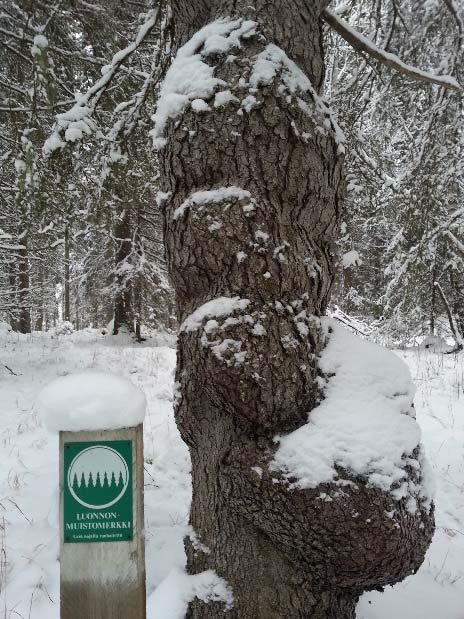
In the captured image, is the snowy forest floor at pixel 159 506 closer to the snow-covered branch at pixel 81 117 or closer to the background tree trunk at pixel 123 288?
the snow-covered branch at pixel 81 117

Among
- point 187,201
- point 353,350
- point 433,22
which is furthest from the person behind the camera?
point 433,22

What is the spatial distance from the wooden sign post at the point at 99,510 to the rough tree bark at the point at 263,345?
48cm

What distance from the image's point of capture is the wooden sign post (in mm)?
1508

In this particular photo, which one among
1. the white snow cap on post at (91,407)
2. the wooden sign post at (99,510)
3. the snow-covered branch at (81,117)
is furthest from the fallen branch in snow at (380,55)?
the wooden sign post at (99,510)

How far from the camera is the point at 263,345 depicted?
1805 mm

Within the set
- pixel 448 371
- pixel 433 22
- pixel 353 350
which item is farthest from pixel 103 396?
pixel 448 371

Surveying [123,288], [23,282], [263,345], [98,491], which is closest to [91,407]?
[98,491]

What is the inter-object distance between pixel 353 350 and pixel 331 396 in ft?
0.86

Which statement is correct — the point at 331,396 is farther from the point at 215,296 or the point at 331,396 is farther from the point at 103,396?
the point at 103,396

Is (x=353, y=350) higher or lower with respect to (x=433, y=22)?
lower

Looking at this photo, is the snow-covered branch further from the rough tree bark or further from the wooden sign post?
the wooden sign post

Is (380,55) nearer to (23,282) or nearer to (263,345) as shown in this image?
(263,345)

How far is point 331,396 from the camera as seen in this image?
1923 mm

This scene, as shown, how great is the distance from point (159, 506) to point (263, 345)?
230cm
